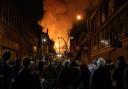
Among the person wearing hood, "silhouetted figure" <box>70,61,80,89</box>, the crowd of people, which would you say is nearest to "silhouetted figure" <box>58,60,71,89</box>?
the crowd of people

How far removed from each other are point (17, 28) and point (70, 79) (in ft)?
136

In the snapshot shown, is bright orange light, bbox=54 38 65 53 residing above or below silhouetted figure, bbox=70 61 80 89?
above

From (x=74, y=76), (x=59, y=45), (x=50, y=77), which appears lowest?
(x=50, y=77)

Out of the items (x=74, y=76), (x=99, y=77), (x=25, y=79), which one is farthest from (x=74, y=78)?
(x=25, y=79)

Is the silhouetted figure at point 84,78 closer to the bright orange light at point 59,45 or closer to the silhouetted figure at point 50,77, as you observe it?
the silhouetted figure at point 50,77

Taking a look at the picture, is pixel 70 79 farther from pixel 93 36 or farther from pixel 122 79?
pixel 93 36

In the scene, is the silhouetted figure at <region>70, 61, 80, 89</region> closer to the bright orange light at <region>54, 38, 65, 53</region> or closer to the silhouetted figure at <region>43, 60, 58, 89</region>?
the silhouetted figure at <region>43, 60, 58, 89</region>

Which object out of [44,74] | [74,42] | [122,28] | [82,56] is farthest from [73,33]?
[44,74]

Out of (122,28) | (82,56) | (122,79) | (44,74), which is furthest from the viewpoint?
(82,56)

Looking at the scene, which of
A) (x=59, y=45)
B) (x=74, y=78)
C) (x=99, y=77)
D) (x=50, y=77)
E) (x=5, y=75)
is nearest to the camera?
(x=5, y=75)

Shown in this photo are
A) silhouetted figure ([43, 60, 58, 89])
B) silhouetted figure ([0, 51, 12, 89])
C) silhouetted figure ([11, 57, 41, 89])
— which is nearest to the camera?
silhouetted figure ([11, 57, 41, 89])

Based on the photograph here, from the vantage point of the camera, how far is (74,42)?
291ft

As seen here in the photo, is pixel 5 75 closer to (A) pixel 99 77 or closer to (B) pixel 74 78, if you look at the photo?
(A) pixel 99 77

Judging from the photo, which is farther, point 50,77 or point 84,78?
point 50,77
